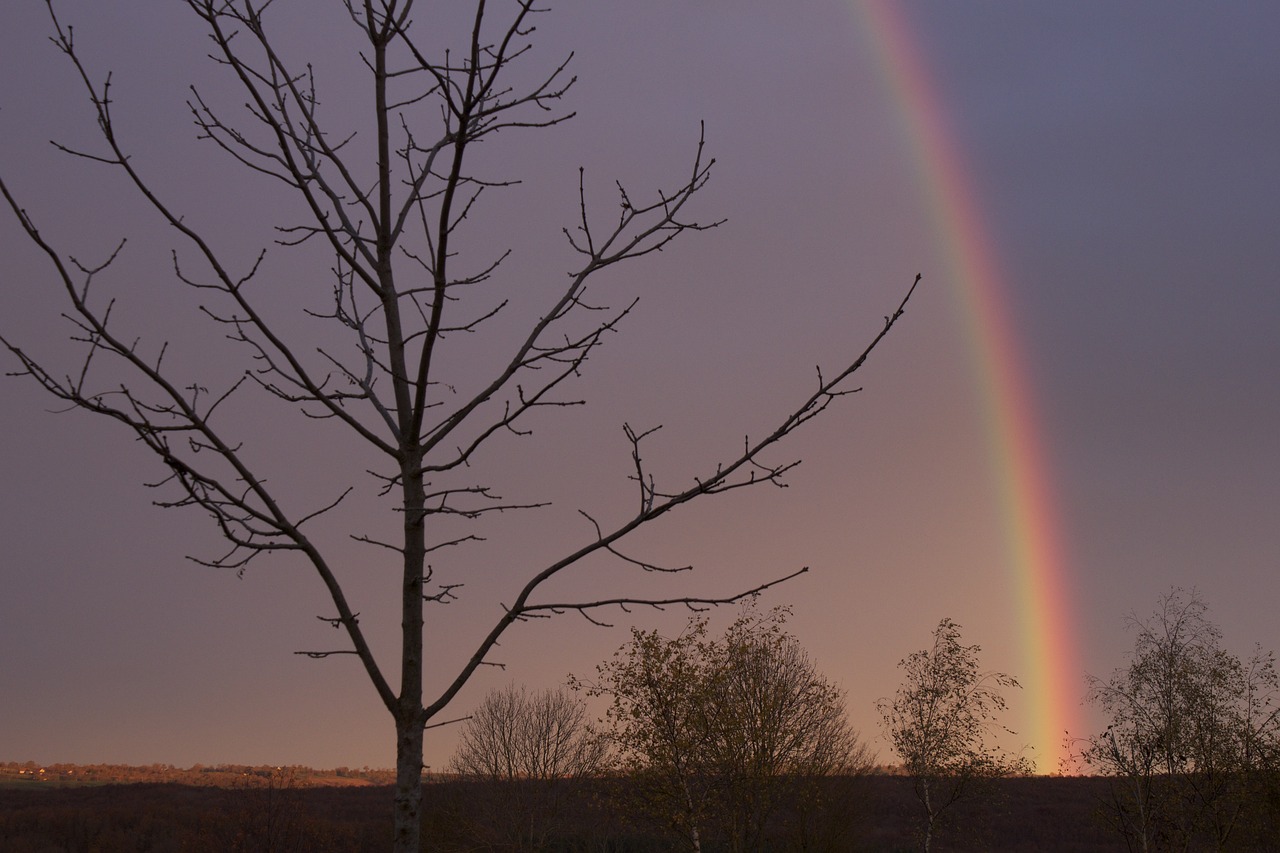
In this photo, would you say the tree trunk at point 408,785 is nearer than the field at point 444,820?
Yes

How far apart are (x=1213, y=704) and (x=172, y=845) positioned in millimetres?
49456

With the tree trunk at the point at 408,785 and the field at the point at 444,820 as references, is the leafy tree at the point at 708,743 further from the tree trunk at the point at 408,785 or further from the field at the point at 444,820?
the tree trunk at the point at 408,785

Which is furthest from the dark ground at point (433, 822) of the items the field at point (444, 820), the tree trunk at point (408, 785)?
the tree trunk at point (408, 785)

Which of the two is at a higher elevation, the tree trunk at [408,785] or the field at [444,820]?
the tree trunk at [408,785]

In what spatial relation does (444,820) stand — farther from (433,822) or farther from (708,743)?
(708,743)

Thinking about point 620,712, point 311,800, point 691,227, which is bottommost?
point 311,800

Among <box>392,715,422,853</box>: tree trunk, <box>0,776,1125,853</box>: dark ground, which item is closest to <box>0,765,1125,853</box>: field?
<box>0,776,1125,853</box>: dark ground

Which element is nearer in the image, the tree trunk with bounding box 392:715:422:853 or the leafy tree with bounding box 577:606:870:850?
the tree trunk with bounding box 392:715:422:853

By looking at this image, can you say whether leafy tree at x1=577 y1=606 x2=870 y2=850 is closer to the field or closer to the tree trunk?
the field

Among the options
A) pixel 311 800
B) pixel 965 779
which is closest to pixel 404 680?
pixel 965 779

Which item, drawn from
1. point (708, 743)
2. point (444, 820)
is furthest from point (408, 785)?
point (444, 820)

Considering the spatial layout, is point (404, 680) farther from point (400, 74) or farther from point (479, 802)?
point (479, 802)

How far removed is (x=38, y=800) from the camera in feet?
270

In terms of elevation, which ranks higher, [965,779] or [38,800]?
[965,779]
